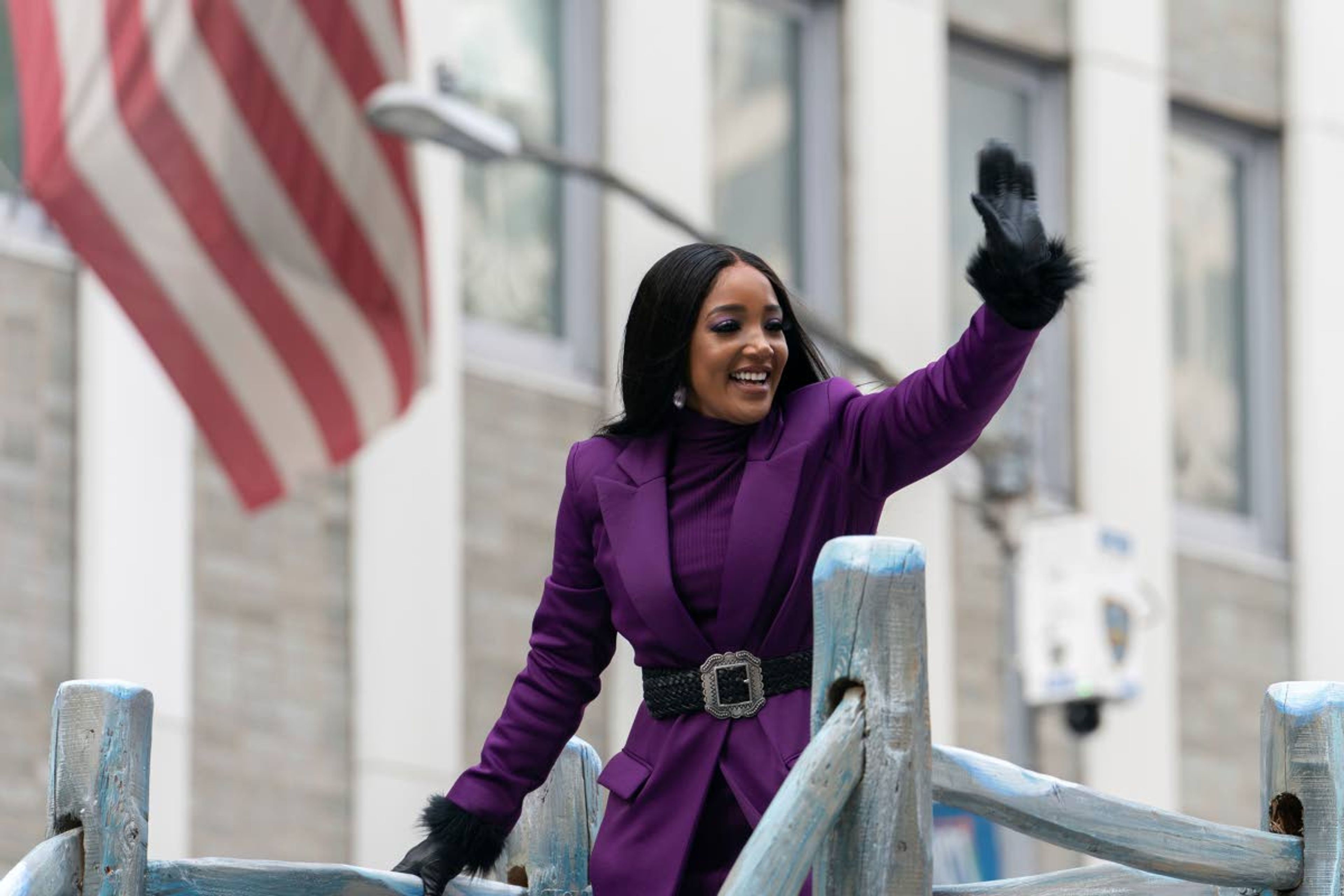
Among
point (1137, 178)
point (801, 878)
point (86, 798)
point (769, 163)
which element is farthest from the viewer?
point (1137, 178)

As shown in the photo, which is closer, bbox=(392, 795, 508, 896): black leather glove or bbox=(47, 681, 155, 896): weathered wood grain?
bbox=(47, 681, 155, 896): weathered wood grain

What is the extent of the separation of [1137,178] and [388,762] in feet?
21.0

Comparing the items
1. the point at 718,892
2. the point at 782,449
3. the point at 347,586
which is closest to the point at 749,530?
the point at 782,449

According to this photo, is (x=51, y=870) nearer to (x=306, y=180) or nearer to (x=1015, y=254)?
(x=1015, y=254)

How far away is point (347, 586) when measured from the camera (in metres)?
16.5

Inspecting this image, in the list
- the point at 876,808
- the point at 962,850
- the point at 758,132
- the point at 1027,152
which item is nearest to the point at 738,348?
the point at 876,808

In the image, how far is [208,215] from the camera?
44.8 ft

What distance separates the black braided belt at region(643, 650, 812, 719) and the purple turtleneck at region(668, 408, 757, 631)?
0.07 m

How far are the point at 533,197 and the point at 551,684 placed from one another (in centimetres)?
1219

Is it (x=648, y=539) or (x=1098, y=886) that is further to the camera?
(x=1098, y=886)

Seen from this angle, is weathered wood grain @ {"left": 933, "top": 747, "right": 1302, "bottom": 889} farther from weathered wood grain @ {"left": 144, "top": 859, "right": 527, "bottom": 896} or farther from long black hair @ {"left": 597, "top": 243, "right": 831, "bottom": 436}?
weathered wood grain @ {"left": 144, "top": 859, "right": 527, "bottom": 896}

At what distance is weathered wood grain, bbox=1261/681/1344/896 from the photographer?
224 inches

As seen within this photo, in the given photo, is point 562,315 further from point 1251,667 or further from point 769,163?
point 1251,667

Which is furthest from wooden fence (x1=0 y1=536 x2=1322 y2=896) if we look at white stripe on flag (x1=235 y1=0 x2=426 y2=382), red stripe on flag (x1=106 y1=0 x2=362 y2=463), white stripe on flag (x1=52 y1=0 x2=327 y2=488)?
white stripe on flag (x1=235 y1=0 x2=426 y2=382)
